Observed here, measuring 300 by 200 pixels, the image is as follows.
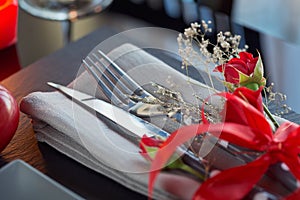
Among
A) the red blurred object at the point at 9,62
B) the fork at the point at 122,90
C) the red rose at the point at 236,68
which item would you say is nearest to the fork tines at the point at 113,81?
the fork at the point at 122,90

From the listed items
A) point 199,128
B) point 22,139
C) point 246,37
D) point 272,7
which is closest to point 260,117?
point 199,128

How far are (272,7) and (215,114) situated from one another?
850 millimetres

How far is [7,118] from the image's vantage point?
0.68 meters

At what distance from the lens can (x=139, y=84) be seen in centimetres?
75

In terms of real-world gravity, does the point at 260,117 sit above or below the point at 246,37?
above

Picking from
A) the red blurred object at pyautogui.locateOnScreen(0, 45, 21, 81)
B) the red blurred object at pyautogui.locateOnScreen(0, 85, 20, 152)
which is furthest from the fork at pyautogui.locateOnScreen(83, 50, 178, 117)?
the red blurred object at pyautogui.locateOnScreen(0, 45, 21, 81)

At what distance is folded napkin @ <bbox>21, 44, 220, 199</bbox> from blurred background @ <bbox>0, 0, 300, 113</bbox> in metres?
0.20

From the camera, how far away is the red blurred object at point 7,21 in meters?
0.95

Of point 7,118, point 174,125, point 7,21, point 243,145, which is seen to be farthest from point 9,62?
point 243,145

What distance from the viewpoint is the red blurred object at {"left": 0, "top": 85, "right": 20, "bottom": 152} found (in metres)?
0.68

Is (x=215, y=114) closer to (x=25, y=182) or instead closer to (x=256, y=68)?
A: (x=256, y=68)

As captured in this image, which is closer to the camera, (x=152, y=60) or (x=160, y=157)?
(x=160, y=157)

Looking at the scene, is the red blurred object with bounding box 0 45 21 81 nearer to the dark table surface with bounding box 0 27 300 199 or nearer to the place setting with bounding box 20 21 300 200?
the dark table surface with bounding box 0 27 300 199

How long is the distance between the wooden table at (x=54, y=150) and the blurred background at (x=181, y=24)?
9 centimetres
